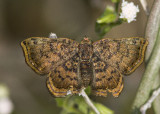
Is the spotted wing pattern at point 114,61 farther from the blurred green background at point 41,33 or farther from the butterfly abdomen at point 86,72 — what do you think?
the blurred green background at point 41,33

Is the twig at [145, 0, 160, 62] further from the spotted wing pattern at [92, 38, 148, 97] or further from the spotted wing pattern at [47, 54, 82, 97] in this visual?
the spotted wing pattern at [47, 54, 82, 97]

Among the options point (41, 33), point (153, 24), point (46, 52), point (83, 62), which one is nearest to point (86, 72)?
point (83, 62)

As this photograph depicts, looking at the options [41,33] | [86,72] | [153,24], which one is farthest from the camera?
[41,33]

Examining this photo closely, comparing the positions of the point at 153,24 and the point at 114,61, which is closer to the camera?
the point at 153,24

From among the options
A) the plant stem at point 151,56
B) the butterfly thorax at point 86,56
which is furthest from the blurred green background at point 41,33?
the plant stem at point 151,56

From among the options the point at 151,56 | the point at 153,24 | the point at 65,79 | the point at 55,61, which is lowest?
the point at 65,79

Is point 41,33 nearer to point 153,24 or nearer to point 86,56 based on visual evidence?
point 86,56

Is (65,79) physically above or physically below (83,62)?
below

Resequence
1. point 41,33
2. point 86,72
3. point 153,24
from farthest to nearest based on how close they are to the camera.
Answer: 1. point 41,33
2. point 86,72
3. point 153,24
